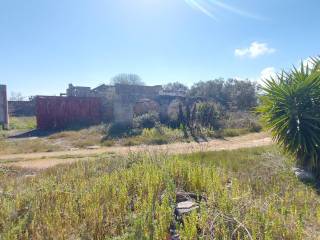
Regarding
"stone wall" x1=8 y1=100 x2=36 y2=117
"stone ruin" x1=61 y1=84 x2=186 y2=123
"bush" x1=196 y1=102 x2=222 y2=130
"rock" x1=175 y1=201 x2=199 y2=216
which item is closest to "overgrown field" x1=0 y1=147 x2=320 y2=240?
Answer: "rock" x1=175 y1=201 x2=199 y2=216

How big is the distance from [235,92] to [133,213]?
995 inches

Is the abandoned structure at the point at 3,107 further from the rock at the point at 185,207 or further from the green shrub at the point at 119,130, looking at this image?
the rock at the point at 185,207

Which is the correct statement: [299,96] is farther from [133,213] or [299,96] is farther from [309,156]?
[133,213]

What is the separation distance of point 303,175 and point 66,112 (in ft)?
58.6

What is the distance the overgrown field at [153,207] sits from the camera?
3684mm

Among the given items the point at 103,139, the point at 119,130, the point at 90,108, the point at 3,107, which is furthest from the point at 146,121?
the point at 3,107

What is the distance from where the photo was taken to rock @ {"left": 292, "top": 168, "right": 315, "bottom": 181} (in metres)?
6.67

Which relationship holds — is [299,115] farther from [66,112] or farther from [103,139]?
[66,112]

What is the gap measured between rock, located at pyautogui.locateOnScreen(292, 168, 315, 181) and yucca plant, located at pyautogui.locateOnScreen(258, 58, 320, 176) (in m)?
0.16

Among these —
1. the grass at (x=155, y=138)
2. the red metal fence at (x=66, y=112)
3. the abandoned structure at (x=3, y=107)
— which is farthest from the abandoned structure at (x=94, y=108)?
the grass at (x=155, y=138)

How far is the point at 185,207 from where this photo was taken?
14.2 ft

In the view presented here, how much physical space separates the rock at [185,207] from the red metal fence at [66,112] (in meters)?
17.8

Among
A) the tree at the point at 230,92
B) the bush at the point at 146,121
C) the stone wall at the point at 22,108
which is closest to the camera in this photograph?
the bush at the point at 146,121

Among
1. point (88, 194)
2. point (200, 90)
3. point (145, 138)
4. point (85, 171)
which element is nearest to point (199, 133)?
point (145, 138)
